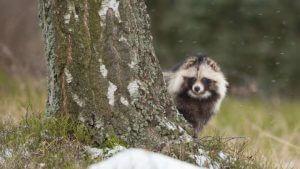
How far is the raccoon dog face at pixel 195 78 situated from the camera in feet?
24.4

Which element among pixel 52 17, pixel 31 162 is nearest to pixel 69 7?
pixel 52 17

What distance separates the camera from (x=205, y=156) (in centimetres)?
586

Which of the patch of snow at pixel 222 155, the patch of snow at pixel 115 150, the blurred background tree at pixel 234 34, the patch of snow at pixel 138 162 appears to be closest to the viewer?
the patch of snow at pixel 138 162

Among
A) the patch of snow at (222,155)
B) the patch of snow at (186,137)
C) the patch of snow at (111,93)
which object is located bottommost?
the patch of snow at (222,155)

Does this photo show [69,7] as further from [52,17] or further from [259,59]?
[259,59]

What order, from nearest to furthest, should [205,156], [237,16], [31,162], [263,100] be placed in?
[31,162] → [205,156] → [263,100] → [237,16]

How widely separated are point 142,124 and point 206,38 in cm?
873

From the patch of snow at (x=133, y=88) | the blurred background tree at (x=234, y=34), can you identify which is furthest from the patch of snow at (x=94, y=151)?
the blurred background tree at (x=234, y=34)

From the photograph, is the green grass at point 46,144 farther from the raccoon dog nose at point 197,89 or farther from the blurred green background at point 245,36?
the blurred green background at point 245,36

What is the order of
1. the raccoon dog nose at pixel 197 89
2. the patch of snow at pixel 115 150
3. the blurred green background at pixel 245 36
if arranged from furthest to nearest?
the blurred green background at pixel 245 36 < the raccoon dog nose at pixel 197 89 < the patch of snow at pixel 115 150

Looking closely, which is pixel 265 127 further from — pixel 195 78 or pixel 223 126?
pixel 195 78

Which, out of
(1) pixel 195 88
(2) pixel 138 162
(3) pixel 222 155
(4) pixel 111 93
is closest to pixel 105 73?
(4) pixel 111 93

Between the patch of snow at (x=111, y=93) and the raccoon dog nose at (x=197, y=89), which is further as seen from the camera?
the raccoon dog nose at (x=197, y=89)

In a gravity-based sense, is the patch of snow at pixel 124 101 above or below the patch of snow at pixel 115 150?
above
